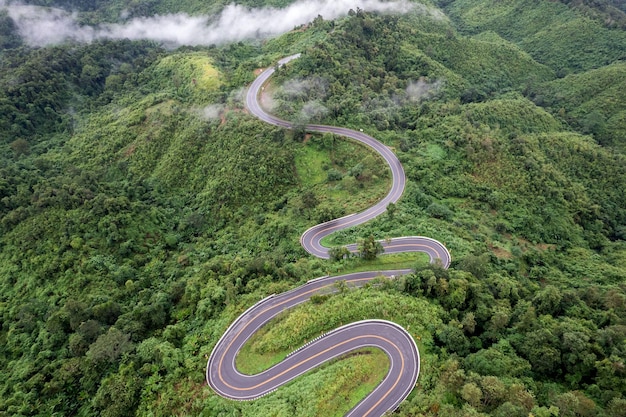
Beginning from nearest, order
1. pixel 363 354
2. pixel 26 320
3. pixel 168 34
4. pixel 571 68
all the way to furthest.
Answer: pixel 363 354 < pixel 26 320 < pixel 571 68 < pixel 168 34

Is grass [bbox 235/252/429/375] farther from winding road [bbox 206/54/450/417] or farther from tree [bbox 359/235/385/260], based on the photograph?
tree [bbox 359/235/385/260]

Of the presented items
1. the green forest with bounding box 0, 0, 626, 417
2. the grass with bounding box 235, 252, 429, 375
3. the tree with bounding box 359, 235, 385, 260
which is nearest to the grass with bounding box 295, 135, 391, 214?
the green forest with bounding box 0, 0, 626, 417

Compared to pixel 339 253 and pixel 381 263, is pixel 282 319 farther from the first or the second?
pixel 381 263

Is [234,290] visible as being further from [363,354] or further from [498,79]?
[498,79]

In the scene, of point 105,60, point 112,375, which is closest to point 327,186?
point 112,375

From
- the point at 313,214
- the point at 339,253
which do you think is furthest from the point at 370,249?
the point at 313,214

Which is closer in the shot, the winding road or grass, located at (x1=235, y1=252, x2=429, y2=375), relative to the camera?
the winding road

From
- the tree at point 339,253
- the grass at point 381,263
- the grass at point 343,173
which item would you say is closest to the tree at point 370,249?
the grass at point 381,263
